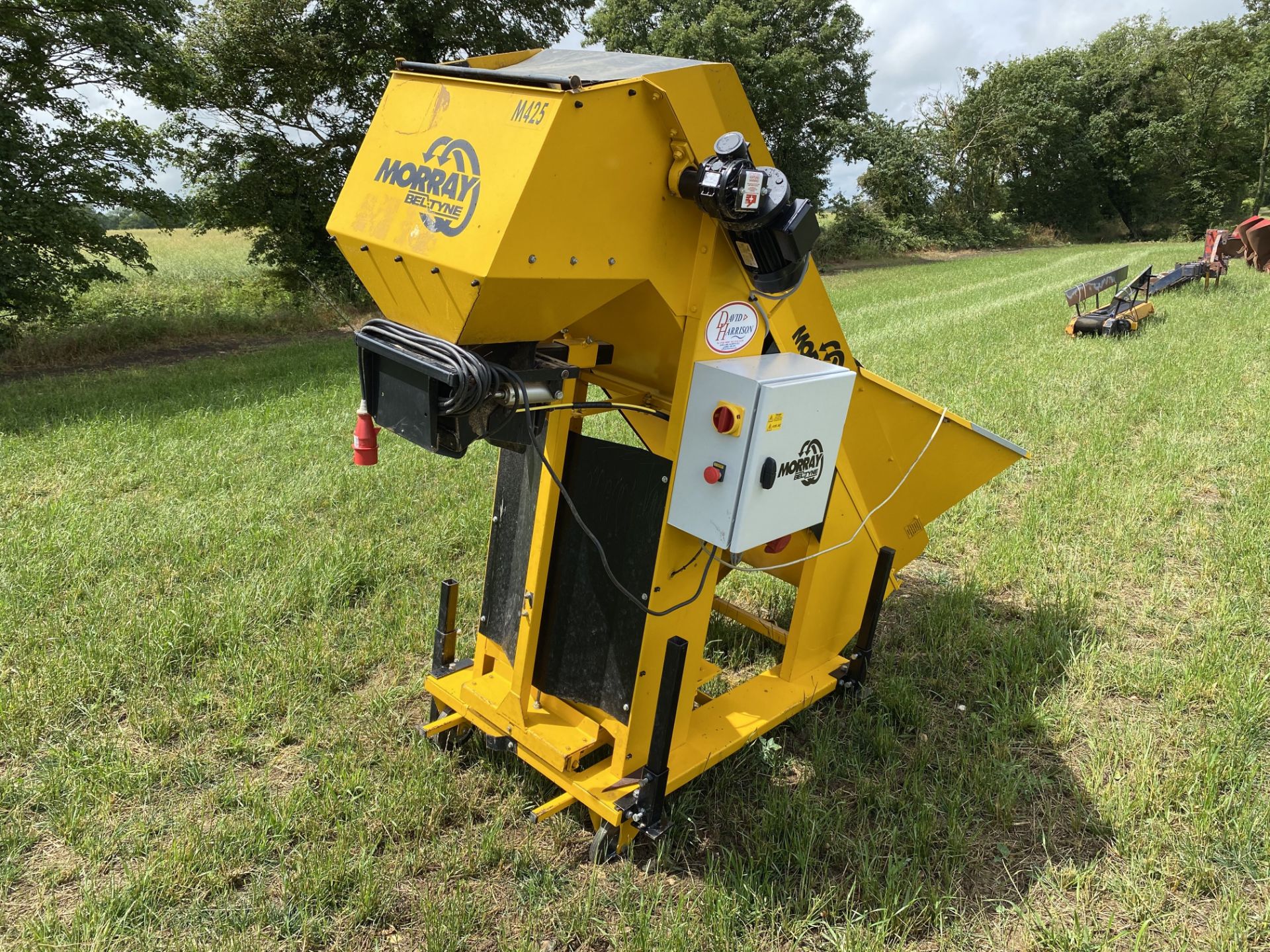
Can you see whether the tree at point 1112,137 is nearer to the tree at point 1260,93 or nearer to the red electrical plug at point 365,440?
the tree at point 1260,93

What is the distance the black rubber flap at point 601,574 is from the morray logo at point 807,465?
1.44 feet

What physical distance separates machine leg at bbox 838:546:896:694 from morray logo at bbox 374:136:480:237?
8.46 ft

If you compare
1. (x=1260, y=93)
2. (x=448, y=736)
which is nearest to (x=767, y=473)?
(x=448, y=736)

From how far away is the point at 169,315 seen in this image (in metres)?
15.1

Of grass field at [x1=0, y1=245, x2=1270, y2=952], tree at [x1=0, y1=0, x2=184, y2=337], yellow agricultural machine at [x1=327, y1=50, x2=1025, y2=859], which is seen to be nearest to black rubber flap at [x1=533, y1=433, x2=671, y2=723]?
yellow agricultural machine at [x1=327, y1=50, x2=1025, y2=859]

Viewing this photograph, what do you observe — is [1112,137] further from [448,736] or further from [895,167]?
[448,736]

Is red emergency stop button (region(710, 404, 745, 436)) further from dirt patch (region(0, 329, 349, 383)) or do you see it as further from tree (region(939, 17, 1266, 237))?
tree (region(939, 17, 1266, 237))

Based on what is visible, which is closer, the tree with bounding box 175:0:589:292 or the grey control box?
the grey control box

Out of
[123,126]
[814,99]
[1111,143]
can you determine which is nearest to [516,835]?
[123,126]

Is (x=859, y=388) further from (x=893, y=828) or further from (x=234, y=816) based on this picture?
(x=234, y=816)

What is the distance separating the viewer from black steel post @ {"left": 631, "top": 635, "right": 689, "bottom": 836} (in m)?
2.79

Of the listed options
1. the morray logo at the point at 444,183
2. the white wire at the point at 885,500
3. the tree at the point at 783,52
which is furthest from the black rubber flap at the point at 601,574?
the tree at the point at 783,52

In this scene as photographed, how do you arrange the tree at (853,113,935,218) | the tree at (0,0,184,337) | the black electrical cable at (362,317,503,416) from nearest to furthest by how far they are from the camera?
the black electrical cable at (362,317,503,416) → the tree at (0,0,184,337) → the tree at (853,113,935,218)

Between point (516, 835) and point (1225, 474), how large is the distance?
6672mm
